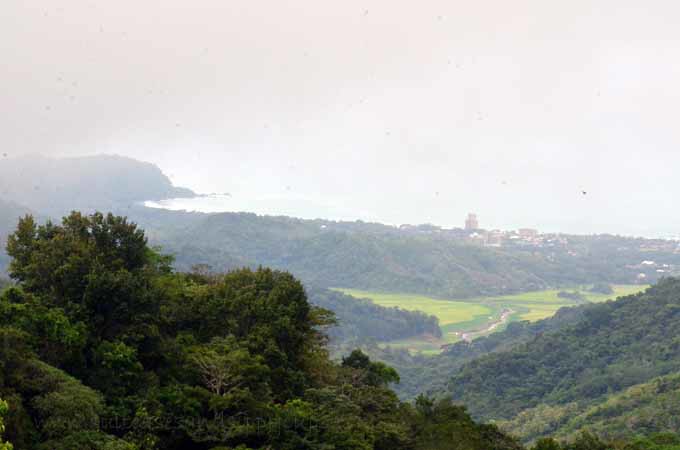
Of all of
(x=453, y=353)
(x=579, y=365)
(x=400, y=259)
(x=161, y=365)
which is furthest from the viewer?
(x=400, y=259)

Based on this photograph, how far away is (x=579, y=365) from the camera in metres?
59.2

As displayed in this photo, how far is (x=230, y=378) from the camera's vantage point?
58.7ft

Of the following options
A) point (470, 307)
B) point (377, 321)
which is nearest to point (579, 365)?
point (377, 321)

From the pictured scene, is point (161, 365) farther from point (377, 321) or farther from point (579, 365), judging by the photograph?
point (377, 321)

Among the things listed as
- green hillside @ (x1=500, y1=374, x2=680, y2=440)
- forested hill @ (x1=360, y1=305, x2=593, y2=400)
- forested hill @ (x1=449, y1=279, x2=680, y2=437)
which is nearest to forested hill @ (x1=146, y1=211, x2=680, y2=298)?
forested hill @ (x1=360, y1=305, x2=593, y2=400)

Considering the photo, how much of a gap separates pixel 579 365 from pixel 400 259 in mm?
89956

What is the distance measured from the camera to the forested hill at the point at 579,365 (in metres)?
50.9

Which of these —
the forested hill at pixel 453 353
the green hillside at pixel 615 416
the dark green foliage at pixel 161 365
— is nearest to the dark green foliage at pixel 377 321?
the forested hill at pixel 453 353

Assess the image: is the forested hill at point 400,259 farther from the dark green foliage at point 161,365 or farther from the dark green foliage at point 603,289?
the dark green foliage at point 161,365

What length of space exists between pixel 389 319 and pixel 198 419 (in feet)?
290

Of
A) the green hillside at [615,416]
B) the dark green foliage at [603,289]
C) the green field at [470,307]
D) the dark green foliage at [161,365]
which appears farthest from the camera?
the dark green foliage at [603,289]

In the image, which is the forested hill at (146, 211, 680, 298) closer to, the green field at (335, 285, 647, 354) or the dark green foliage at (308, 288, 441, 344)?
the green field at (335, 285, 647, 354)

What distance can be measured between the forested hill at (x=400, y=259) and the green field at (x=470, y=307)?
558 centimetres

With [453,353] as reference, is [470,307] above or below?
above
